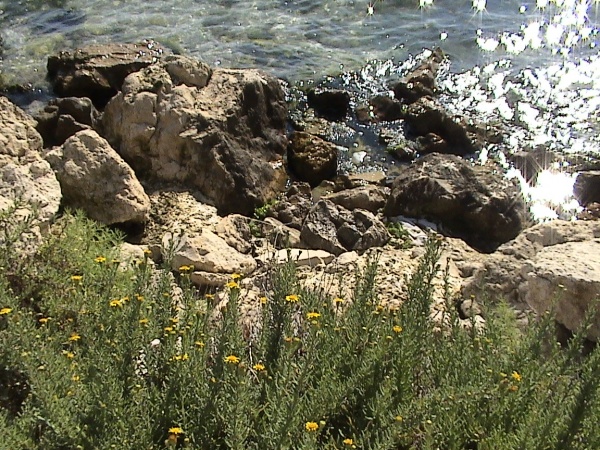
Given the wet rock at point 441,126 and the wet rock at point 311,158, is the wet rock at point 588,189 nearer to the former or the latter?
the wet rock at point 441,126

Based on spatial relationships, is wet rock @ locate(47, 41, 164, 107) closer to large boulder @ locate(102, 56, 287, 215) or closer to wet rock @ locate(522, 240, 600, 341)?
large boulder @ locate(102, 56, 287, 215)

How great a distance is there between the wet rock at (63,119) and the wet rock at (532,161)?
6089mm

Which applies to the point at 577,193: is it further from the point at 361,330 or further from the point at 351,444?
the point at 351,444

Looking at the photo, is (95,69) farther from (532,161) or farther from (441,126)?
(532,161)

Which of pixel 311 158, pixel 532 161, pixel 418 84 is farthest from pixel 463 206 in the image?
pixel 418 84

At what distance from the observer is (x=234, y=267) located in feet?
19.9

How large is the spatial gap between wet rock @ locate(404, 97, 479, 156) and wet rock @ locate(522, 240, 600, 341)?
216 inches

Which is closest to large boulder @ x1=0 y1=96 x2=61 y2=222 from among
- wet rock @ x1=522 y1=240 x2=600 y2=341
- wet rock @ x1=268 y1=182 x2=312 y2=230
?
wet rock @ x1=268 y1=182 x2=312 y2=230

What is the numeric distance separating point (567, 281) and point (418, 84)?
762 centimetres

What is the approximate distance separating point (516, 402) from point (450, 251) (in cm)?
431

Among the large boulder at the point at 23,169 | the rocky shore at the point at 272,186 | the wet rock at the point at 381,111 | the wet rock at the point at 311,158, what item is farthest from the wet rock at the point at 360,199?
the large boulder at the point at 23,169

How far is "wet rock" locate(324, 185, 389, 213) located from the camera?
8891 mm

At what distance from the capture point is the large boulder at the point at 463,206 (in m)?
8.58

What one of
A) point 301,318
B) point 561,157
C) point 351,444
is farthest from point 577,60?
point 351,444
